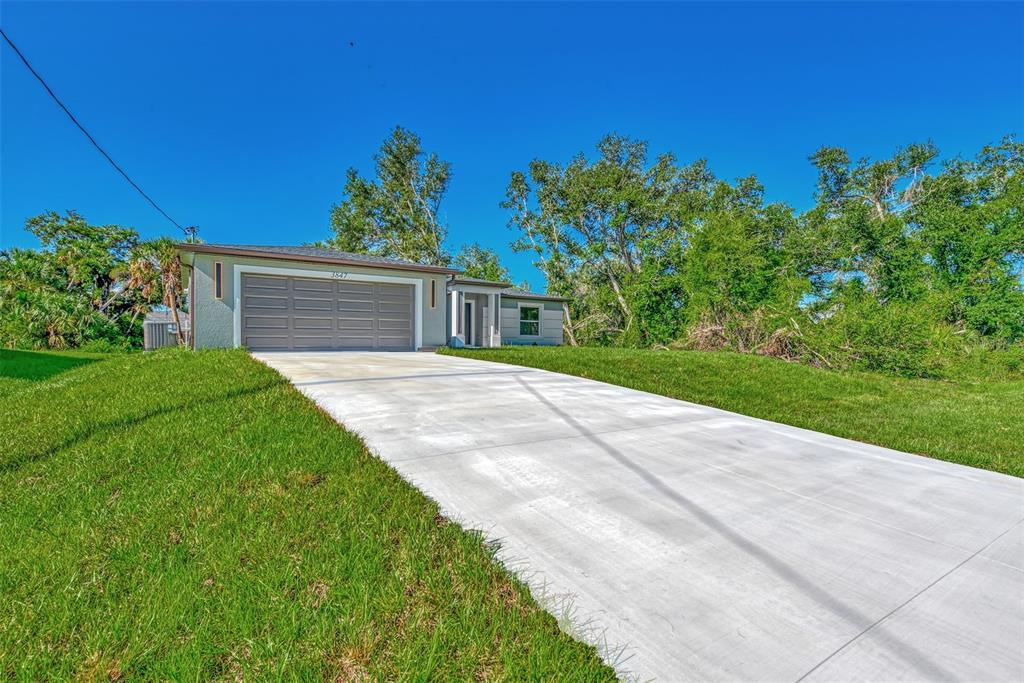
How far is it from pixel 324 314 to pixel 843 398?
10799 mm

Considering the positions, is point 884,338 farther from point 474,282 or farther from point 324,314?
point 324,314

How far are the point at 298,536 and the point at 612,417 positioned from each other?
327 cm

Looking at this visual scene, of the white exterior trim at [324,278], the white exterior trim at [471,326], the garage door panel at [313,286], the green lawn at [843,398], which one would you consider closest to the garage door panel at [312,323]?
the garage door panel at [313,286]

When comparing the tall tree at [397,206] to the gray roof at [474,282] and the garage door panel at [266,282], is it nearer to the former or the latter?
the gray roof at [474,282]

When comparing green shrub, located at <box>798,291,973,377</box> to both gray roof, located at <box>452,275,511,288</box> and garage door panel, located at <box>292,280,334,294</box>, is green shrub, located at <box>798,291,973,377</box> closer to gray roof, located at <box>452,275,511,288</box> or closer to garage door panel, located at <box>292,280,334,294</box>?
gray roof, located at <box>452,275,511,288</box>

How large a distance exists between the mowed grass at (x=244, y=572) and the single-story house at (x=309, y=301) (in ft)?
22.8

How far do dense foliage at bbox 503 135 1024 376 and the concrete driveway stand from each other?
9.76 metres

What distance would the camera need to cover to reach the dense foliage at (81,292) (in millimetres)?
13484

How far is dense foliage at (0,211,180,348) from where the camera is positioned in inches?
531

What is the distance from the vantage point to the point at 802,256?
14211mm

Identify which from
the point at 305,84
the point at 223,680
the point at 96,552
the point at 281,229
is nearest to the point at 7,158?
the point at 305,84

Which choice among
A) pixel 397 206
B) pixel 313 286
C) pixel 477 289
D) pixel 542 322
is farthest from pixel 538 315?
pixel 397 206

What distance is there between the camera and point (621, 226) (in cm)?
2142

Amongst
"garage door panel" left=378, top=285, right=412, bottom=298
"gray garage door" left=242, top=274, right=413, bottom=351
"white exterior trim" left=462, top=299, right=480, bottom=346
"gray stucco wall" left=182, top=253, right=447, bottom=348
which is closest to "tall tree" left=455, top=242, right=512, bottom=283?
"white exterior trim" left=462, top=299, right=480, bottom=346
